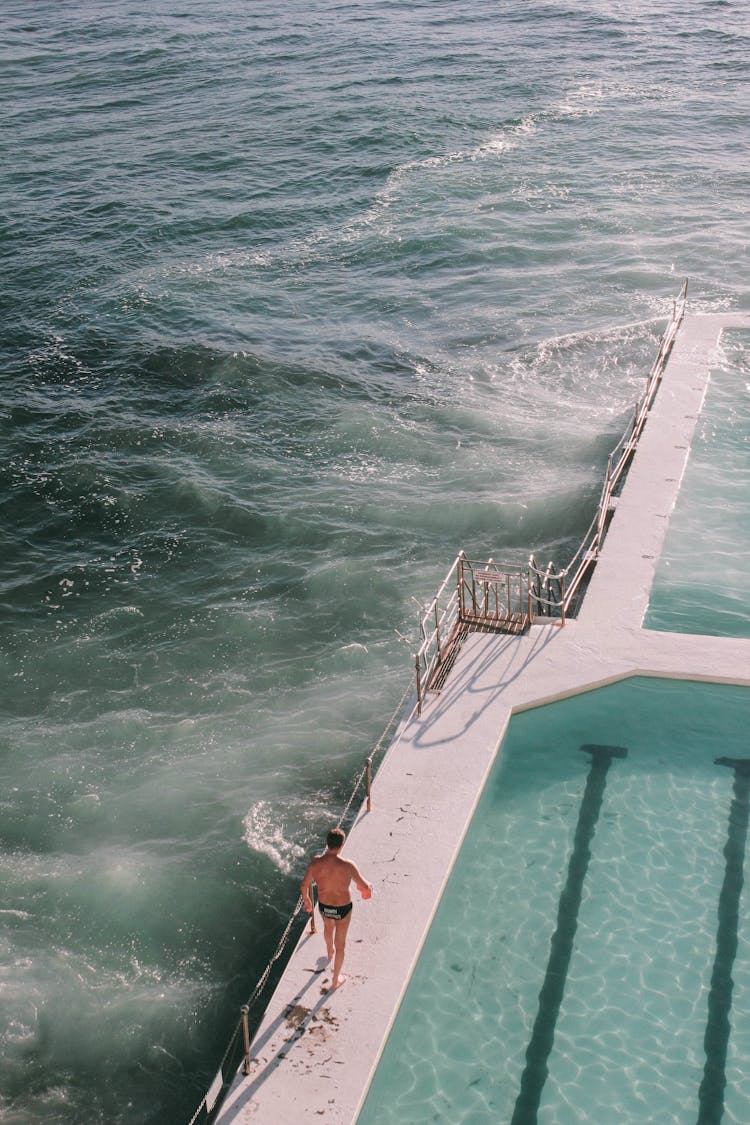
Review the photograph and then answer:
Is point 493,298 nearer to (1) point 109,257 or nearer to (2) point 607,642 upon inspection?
(1) point 109,257

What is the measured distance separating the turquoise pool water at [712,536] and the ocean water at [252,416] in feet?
8.08

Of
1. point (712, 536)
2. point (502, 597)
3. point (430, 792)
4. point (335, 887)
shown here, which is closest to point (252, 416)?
point (502, 597)

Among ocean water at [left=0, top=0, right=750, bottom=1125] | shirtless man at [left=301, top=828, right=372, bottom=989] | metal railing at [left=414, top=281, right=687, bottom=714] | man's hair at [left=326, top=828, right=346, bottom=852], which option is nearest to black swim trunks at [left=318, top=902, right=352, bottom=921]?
shirtless man at [left=301, top=828, right=372, bottom=989]

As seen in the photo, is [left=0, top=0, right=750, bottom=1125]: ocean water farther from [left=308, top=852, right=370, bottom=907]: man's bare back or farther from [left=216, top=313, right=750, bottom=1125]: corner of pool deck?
[left=308, top=852, right=370, bottom=907]: man's bare back

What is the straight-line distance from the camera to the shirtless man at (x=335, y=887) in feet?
29.8

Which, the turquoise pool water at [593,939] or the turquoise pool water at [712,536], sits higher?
the turquoise pool water at [712,536]

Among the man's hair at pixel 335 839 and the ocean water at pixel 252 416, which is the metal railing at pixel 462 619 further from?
the man's hair at pixel 335 839

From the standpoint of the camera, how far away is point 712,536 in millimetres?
16312

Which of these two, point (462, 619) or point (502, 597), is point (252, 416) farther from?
point (462, 619)

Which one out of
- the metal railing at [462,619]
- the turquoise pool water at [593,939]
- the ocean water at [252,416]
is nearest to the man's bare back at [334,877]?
the turquoise pool water at [593,939]

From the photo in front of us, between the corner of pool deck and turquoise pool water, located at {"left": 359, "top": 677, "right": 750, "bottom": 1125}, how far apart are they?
0.28 meters

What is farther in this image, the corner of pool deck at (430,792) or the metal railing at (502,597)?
the metal railing at (502,597)

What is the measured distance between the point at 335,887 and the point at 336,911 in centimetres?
22

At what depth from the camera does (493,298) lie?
94.9ft
